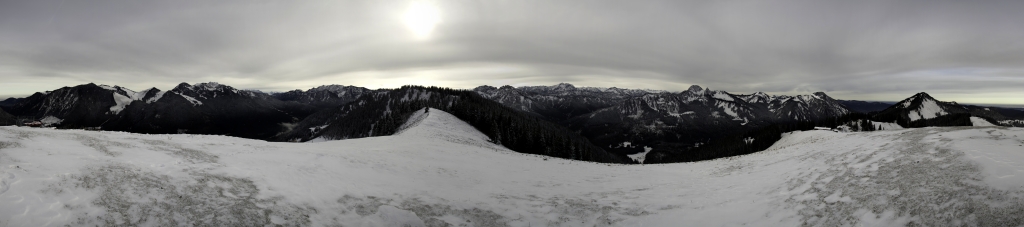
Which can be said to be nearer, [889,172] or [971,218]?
[971,218]

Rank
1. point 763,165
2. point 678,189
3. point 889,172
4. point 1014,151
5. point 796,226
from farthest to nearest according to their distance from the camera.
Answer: point 763,165 < point 678,189 < point 889,172 < point 1014,151 < point 796,226

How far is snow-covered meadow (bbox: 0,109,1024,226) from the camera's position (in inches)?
355

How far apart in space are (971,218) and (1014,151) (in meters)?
7.12

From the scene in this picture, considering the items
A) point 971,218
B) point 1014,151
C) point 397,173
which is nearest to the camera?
point 971,218

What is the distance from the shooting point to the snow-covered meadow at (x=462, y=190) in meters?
9.02

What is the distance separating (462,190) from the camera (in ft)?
56.8

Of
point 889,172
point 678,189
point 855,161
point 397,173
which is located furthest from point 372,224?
point 855,161

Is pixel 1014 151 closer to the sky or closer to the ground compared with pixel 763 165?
closer to the sky

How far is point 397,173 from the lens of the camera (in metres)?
19.7

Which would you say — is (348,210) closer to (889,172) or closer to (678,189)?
(678,189)

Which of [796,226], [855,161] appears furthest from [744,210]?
[855,161]

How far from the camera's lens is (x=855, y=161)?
15.6 m

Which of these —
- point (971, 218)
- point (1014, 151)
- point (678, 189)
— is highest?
point (1014, 151)

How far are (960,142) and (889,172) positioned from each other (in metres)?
4.85
